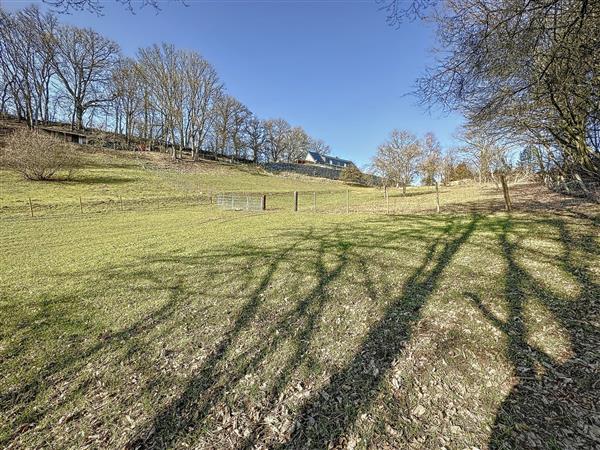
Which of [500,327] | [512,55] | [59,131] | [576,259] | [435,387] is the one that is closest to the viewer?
[435,387]

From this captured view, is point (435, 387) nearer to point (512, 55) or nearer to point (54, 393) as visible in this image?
point (54, 393)

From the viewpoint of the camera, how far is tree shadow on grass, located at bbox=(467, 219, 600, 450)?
1.96 metres

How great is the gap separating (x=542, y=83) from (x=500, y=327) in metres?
5.10

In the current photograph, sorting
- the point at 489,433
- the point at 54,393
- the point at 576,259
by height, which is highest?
the point at 576,259

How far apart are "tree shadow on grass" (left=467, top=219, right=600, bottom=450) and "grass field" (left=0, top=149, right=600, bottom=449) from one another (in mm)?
14

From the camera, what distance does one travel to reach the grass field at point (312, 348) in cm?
219

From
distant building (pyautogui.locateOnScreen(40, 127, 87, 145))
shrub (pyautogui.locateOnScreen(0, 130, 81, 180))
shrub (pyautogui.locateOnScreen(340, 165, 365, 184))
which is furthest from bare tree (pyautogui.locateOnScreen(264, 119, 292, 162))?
shrub (pyautogui.locateOnScreen(0, 130, 81, 180))

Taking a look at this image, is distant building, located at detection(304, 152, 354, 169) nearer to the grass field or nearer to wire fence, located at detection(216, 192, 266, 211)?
wire fence, located at detection(216, 192, 266, 211)

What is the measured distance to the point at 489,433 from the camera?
2.03 m

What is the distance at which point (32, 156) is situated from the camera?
22.4 metres

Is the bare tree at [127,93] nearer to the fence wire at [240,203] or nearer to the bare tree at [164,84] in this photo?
the bare tree at [164,84]

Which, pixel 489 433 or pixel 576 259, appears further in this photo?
pixel 576 259

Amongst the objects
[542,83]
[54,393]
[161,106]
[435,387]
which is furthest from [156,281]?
[161,106]

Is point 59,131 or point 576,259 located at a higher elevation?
point 59,131
